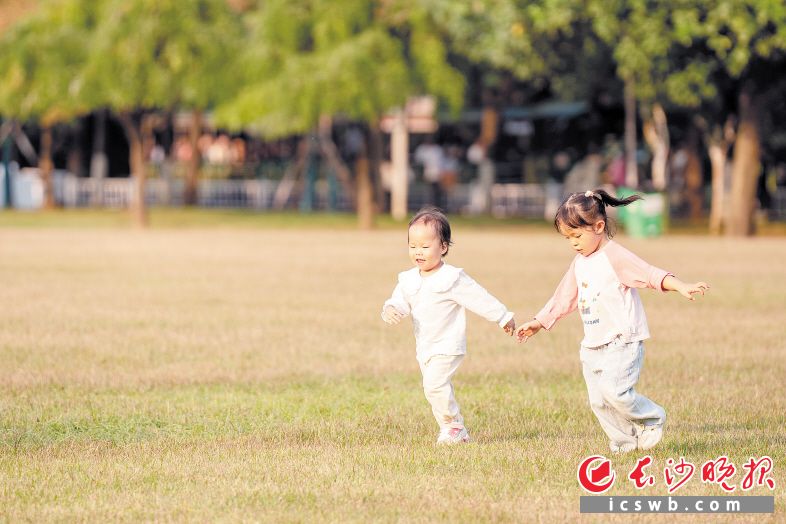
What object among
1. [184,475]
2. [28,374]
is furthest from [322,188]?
[184,475]

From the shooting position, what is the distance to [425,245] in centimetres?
742

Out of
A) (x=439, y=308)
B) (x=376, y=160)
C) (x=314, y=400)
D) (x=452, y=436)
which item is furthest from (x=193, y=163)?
(x=452, y=436)

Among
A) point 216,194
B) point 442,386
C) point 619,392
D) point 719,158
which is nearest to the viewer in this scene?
point 619,392

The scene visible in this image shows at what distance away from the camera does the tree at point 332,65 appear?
31.3 metres

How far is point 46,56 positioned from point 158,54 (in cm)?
257

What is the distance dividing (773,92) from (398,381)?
22.5m

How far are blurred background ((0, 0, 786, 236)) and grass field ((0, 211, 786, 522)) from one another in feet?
30.3

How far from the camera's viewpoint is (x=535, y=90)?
43.2 m

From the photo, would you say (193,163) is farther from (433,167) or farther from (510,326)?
(510,326)

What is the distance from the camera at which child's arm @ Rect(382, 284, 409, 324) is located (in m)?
7.43

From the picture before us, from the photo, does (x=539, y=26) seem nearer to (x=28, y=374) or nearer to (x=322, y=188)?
(x=28, y=374)

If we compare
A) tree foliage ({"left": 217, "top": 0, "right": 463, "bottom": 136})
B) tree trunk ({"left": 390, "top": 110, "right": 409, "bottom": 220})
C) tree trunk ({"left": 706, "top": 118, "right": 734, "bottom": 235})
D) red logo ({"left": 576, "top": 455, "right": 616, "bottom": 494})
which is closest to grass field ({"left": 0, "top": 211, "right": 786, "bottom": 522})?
red logo ({"left": 576, "top": 455, "right": 616, "bottom": 494})

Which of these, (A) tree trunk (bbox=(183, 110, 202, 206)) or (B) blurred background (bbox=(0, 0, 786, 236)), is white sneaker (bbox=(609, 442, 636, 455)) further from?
(A) tree trunk (bbox=(183, 110, 202, 206))

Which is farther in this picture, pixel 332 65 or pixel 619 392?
pixel 332 65
